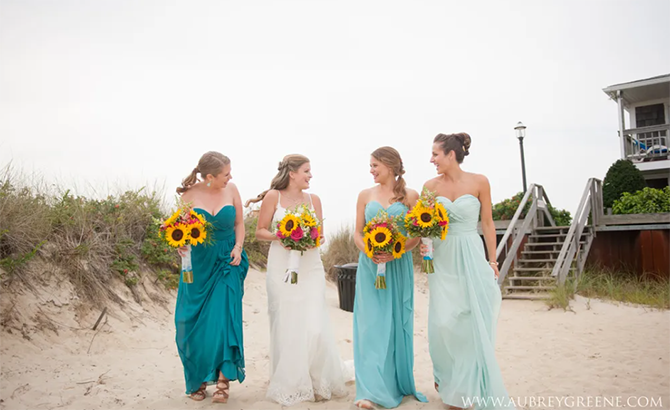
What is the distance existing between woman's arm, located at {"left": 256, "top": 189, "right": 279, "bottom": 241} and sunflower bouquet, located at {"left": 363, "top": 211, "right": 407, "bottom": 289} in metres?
0.99

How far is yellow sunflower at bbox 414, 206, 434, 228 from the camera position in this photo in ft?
14.3

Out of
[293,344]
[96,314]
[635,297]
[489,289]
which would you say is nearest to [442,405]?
[489,289]

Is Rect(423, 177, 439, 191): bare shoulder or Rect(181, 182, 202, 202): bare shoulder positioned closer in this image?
Rect(423, 177, 439, 191): bare shoulder

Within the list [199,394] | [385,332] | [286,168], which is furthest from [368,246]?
[199,394]

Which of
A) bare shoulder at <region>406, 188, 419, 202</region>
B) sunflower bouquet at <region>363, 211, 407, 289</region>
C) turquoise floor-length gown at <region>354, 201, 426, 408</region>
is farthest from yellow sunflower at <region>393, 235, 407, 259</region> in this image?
bare shoulder at <region>406, 188, 419, 202</region>

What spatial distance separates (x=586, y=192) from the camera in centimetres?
1387

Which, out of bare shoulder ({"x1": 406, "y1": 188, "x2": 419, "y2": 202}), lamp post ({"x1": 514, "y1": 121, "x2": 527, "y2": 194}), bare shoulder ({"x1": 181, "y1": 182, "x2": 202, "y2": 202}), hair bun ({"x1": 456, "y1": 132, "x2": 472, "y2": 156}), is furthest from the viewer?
lamp post ({"x1": 514, "y1": 121, "x2": 527, "y2": 194})

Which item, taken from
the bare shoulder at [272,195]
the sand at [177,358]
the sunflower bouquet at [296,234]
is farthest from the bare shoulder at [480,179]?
the sand at [177,358]

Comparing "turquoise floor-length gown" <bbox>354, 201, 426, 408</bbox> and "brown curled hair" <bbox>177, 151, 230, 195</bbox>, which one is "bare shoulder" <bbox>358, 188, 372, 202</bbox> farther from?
"brown curled hair" <bbox>177, 151, 230, 195</bbox>

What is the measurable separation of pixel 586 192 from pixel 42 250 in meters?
13.1

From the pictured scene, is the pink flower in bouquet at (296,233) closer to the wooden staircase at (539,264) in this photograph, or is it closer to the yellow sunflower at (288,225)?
the yellow sunflower at (288,225)

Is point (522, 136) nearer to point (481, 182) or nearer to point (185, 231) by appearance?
point (481, 182)

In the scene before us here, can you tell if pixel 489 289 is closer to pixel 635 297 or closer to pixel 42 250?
pixel 42 250

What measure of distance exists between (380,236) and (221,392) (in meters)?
2.14
